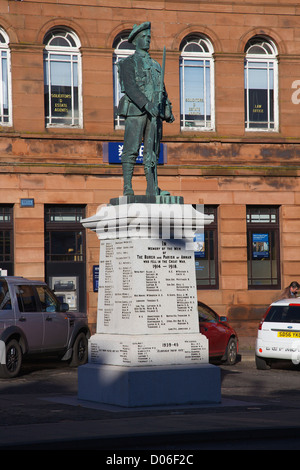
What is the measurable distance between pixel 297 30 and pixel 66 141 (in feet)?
26.6

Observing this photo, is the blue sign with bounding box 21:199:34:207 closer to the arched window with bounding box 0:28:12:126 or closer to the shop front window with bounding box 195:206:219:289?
the arched window with bounding box 0:28:12:126

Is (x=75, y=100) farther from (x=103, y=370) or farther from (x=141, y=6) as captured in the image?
(x=103, y=370)

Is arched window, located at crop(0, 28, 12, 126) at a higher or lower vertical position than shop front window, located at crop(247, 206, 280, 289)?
higher

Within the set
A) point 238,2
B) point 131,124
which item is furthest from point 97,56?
point 131,124

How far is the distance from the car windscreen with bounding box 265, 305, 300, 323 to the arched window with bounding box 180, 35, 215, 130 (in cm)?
983

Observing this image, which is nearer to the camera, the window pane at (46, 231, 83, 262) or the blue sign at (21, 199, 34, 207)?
the blue sign at (21, 199, 34, 207)

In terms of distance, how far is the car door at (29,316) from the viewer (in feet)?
61.7

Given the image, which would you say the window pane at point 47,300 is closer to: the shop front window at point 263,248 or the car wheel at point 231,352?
the car wheel at point 231,352

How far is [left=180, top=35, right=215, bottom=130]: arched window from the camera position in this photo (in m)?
29.0

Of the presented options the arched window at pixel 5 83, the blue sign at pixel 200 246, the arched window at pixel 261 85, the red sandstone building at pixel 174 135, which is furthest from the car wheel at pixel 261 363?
the arched window at pixel 5 83

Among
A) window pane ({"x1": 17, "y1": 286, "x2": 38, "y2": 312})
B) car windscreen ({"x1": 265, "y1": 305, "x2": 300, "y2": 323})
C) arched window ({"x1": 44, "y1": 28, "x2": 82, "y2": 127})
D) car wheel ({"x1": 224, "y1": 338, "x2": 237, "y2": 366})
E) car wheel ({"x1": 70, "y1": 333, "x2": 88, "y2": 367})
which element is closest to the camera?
window pane ({"x1": 17, "y1": 286, "x2": 38, "y2": 312})

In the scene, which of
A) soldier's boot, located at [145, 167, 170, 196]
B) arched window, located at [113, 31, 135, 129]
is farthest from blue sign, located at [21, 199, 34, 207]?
soldier's boot, located at [145, 167, 170, 196]

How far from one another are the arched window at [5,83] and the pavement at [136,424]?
45.7 feet

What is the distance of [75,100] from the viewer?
2806cm
